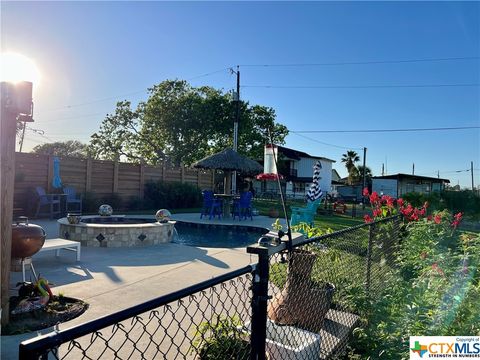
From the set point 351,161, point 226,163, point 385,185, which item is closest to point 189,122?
point 226,163

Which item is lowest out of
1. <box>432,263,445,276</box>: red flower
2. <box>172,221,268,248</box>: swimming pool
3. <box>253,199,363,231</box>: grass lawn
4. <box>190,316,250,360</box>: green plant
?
<box>172,221,268,248</box>: swimming pool

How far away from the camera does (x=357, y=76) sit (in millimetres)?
19656

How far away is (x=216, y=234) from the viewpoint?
38.1 feet

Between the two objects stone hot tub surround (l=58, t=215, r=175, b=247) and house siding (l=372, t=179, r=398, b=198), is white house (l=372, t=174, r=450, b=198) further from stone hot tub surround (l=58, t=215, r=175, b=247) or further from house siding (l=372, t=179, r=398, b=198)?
stone hot tub surround (l=58, t=215, r=175, b=247)

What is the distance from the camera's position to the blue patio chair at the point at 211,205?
14.3 metres

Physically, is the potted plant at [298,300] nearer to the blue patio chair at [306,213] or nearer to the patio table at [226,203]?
the blue patio chair at [306,213]

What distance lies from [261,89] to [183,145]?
7.31 m

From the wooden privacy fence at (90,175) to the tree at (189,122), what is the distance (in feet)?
22.0

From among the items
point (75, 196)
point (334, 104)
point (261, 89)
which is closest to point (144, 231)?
point (75, 196)

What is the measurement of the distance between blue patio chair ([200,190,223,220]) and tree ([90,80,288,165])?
472 inches

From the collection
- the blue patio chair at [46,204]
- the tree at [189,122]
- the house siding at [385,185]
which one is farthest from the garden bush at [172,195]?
the house siding at [385,185]

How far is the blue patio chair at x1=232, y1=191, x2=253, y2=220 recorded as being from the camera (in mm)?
14266

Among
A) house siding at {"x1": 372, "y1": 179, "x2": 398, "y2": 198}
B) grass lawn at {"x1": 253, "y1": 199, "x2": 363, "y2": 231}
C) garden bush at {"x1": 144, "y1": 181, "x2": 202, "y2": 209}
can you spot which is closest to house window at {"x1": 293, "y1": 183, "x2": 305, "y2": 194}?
house siding at {"x1": 372, "y1": 179, "x2": 398, "y2": 198}

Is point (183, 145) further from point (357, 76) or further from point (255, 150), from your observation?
point (357, 76)
